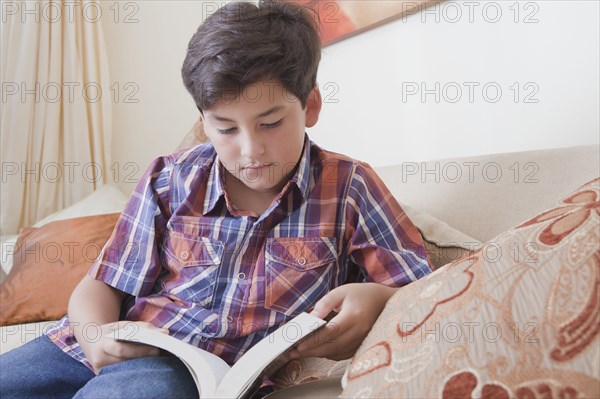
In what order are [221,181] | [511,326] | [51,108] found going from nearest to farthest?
1. [511,326]
2. [221,181]
3. [51,108]

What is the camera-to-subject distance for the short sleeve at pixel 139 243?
3.54ft

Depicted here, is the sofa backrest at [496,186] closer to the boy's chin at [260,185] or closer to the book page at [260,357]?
the boy's chin at [260,185]

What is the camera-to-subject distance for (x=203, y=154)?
118 centimetres

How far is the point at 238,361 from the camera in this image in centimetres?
75

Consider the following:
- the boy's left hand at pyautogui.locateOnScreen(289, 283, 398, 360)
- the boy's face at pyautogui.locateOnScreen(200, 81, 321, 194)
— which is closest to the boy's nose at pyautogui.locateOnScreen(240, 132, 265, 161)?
the boy's face at pyautogui.locateOnScreen(200, 81, 321, 194)

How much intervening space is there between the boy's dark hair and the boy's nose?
7 cm

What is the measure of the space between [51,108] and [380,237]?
210 centimetres

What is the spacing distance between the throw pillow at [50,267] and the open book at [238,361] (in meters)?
0.87

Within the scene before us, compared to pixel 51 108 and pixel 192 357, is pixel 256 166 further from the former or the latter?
pixel 51 108

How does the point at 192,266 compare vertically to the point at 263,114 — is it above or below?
below

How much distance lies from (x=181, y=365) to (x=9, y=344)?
77cm

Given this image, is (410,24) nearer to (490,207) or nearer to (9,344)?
(490,207)

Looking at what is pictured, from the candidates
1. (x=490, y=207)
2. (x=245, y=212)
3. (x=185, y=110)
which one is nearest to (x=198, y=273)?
(x=245, y=212)

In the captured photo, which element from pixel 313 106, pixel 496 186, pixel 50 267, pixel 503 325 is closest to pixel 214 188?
pixel 313 106
